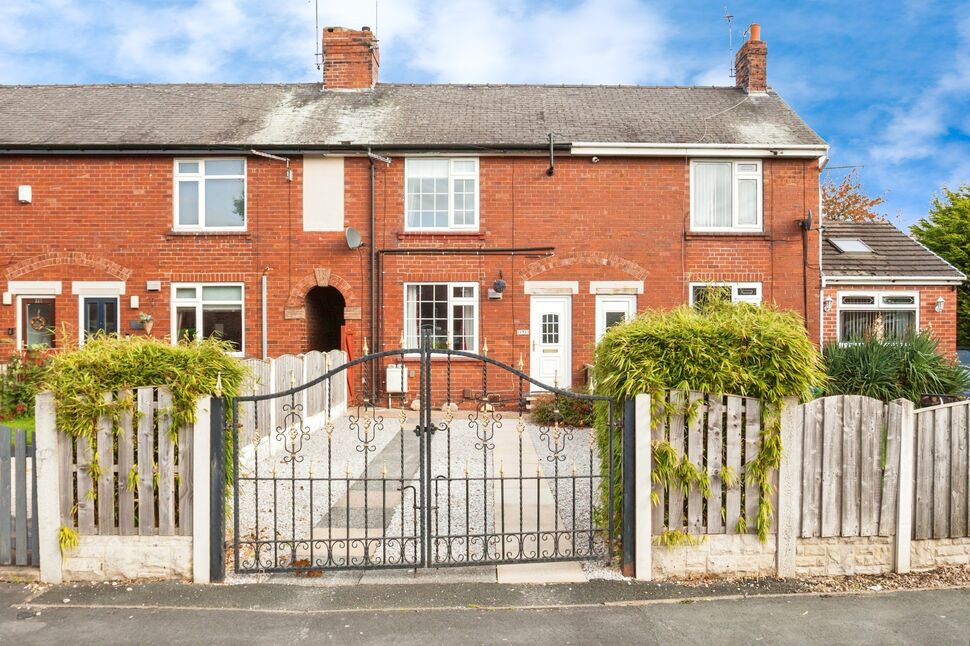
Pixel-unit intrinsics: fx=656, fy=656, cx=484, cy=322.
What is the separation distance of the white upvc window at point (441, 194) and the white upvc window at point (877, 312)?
8696 millimetres

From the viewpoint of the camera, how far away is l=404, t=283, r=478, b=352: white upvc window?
14719 mm

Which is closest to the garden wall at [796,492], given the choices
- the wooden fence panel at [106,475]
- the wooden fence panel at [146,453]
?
the wooden fence panel at [146,453]

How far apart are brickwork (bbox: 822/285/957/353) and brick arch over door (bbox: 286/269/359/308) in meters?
10.7

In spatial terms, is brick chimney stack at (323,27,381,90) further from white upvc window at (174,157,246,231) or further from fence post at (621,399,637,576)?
fence post at (621,399,637,576)

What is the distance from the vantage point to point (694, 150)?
14.5 m

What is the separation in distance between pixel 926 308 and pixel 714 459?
12839 millimetres

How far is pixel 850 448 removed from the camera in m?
5.18

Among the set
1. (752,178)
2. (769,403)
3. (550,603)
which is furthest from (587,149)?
(550,603)

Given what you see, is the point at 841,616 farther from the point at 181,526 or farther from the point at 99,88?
the point at 99,88

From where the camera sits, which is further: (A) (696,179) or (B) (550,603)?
(A) (696,179)

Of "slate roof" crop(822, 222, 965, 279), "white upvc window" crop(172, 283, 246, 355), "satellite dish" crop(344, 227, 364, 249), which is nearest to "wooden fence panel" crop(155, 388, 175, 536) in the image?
"satellite dish" crop(344, 227, 364, 249)

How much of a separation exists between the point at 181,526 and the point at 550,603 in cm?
285

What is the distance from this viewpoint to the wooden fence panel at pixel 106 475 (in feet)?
16.3

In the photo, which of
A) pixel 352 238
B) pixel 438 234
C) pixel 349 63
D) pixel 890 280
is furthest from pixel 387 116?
pixel 890 280
